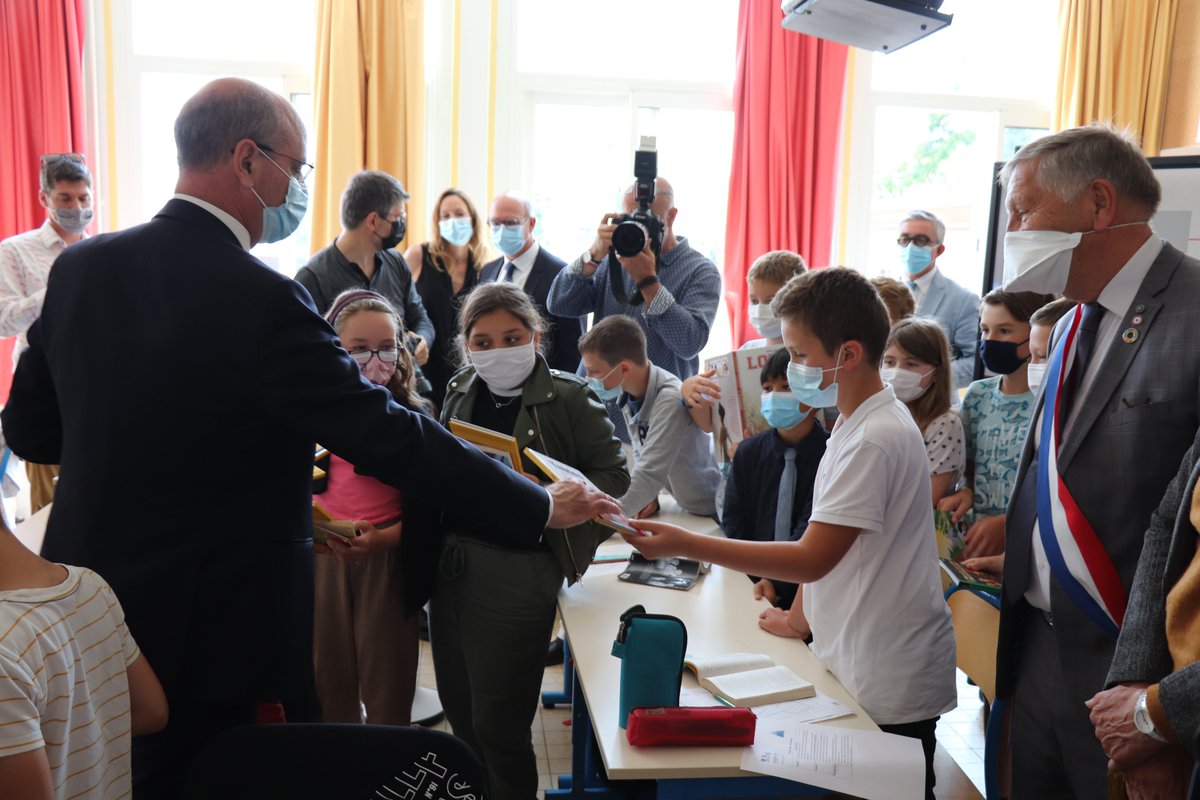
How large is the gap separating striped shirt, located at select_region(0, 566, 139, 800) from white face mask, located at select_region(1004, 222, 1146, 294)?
1477mm

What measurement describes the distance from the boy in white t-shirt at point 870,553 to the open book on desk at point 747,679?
0.11 metres

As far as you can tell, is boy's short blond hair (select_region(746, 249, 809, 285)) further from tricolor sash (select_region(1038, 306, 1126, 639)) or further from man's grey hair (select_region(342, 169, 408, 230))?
tricolor sash (select_region(1038, 306, 1126, 639))

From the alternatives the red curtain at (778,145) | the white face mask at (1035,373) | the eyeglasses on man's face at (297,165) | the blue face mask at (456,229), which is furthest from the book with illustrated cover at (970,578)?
the red curtain at (778,145)

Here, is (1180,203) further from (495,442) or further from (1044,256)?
(495,442)

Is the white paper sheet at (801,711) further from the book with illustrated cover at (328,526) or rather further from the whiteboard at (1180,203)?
the whiteboard at (1180,203)

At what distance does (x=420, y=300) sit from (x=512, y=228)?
494 millimetres

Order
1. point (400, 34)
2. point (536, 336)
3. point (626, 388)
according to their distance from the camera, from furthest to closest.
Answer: point (400, 34), point (626, 388), point (536, 336)

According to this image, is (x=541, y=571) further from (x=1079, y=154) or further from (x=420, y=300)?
(x=420, y=300)

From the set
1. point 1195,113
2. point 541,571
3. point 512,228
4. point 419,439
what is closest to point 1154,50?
point 1195,113

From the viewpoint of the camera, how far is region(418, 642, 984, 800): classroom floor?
2541mm

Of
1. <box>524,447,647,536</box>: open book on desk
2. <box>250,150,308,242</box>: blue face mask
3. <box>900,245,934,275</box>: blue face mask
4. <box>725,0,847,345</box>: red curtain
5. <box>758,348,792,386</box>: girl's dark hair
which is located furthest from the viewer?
<box>725,0,847,345</box>: red curtain

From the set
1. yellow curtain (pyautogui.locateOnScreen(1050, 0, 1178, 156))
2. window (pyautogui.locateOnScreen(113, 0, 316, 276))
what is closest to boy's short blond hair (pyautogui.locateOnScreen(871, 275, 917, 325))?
yellow curtain (pyautogui.locateOnScreen(1050, 0, 1178, 156))

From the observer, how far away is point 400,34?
4746 mm

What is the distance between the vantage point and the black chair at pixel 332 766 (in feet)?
4.18
